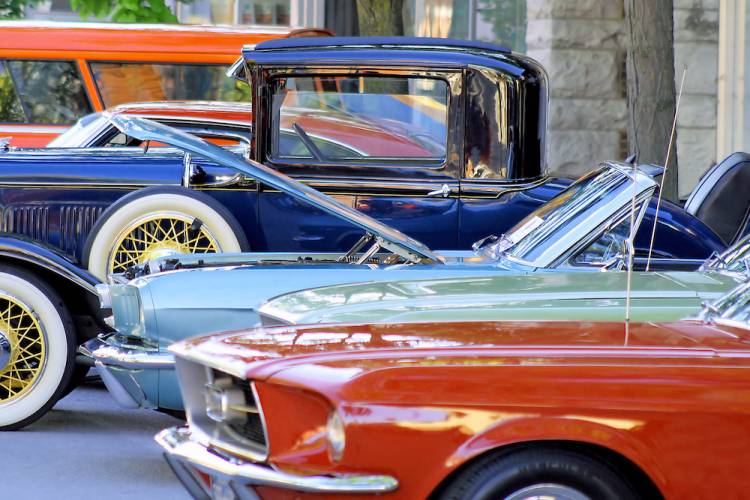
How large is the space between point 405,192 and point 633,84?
10.3 feet

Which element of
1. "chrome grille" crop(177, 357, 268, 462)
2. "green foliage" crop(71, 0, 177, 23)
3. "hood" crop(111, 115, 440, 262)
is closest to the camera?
"chrome grille" crop(177, 357, 268, 462)

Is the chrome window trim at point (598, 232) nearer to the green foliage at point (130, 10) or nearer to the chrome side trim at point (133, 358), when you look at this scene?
the chrome side trim at point (133, 358)

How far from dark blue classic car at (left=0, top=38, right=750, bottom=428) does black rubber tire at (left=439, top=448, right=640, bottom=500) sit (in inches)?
135

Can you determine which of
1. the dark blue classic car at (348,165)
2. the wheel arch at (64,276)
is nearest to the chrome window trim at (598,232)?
the dark blue classic car at (348,165)

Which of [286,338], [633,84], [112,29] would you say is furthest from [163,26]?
[286,338]

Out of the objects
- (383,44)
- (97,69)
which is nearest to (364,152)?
(383,44)

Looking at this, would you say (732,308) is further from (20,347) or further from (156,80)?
(156,80)

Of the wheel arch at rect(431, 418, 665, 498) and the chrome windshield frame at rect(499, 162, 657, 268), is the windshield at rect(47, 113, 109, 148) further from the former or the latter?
the wheel arch at rect(431, 418, 665, 498)

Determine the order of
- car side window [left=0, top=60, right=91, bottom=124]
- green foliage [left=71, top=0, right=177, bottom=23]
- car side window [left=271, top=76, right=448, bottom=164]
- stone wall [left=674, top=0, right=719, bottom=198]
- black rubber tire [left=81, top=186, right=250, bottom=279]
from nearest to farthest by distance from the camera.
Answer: black rubber tire [left=81, top=186, right=250, bottom=279]
car side window [left=271, top=76, right=448, bottom=164]
car side window [left=0, top=60, right=91, bottom=124]
stone wall [left=674, top=0, right=719, bottom=198]
green foliage [left=71, top=0, right=177, bottom=23]

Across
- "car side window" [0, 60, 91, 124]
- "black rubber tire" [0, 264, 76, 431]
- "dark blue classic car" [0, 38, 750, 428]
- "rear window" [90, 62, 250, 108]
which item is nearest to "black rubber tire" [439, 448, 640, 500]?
"black rubber tire" [0, 264, 76, 431]

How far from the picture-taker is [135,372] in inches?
222

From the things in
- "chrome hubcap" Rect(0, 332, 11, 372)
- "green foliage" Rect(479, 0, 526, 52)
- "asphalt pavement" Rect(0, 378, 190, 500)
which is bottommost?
"asphalt pavement" Rect(0, 378, 190, 500)

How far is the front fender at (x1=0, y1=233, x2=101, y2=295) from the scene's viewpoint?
21.3 feet

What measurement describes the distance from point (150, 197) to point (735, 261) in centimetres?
294
